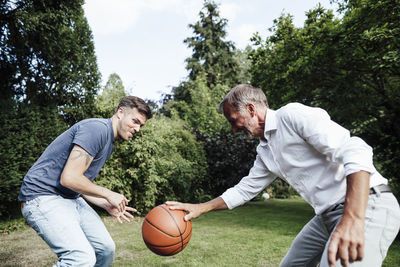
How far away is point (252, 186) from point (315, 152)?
3.53 feet

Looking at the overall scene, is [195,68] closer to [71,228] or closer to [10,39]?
[10,39]

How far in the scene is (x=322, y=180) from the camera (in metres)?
2.31

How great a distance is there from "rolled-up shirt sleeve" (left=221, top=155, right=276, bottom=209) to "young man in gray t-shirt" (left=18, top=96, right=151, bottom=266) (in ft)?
3.79

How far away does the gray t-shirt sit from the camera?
2721 mm

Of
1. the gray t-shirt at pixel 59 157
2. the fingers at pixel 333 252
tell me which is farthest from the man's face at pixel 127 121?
the fingers at pixel 333 252

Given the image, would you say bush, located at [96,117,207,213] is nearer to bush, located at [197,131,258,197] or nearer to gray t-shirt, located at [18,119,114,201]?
bush, located at [197,131,258,197]

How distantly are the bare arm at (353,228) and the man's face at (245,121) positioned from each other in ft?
3.64

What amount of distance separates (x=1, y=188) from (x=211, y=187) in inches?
334

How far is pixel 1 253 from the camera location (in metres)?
5.62

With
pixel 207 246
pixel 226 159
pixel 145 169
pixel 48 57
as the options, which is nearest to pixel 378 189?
pixel 207 246

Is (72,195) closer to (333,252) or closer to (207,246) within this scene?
(333,252)

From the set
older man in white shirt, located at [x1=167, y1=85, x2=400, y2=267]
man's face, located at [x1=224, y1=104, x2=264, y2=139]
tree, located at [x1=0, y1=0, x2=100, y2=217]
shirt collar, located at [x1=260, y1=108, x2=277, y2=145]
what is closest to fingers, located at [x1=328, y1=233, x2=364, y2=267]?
older man in white shirt, located at [x1=167, y1=85, x2=400, y2=267]

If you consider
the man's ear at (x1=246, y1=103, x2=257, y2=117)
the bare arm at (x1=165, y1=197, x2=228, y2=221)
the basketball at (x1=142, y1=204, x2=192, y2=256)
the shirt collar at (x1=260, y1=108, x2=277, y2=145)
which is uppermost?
A: the man's ear at (x1=246, y1=103, x2=257, y2=117)

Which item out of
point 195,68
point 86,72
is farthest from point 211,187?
point 195,68
